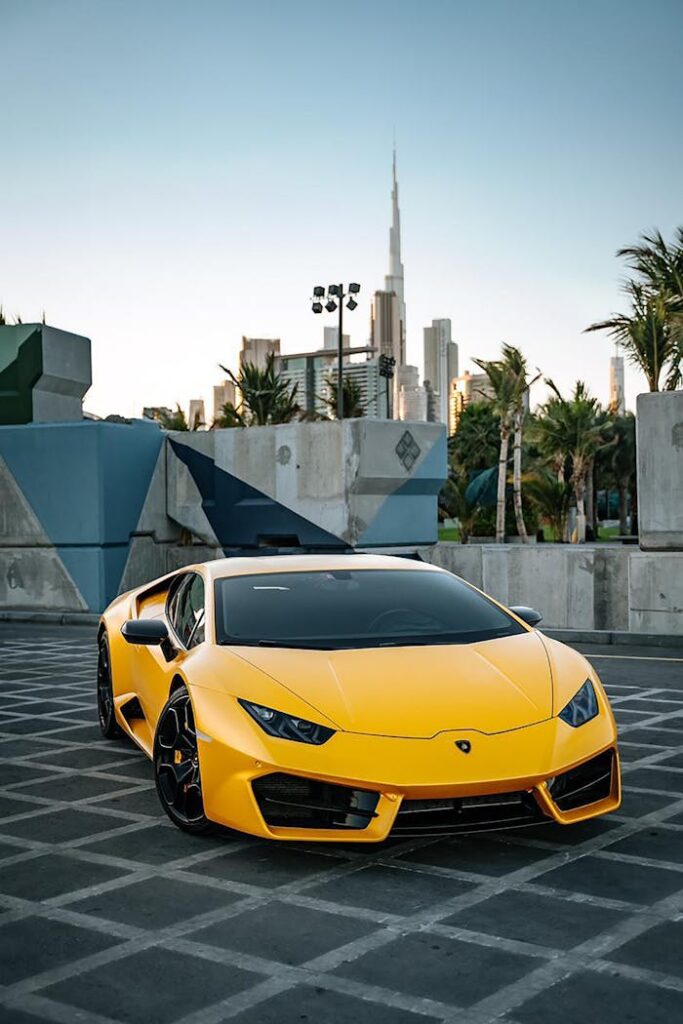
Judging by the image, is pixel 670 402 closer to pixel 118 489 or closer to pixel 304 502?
pixel 304 502

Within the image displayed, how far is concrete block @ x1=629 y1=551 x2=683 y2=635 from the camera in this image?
484 inches

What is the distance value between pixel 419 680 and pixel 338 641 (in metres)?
0.61

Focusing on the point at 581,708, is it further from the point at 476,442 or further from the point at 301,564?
the point at 476,442

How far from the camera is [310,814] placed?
461 cm

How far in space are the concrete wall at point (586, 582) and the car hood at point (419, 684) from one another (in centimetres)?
720

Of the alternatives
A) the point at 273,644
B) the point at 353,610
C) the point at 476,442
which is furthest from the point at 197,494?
the point at 476,442

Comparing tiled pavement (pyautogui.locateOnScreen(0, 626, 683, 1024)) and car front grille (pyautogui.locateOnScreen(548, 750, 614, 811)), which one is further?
car front grille (pyautogui.locateOnScreen(548, 750, 614, 811))

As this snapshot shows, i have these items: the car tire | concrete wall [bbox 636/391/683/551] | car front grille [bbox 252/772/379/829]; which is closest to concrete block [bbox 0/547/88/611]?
concrete wall [bbox 636/391/683/551]

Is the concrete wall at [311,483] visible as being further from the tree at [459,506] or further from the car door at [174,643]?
the tree at [459,506]

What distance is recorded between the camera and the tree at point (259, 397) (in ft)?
146

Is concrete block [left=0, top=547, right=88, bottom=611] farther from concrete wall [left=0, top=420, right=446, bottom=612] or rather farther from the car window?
the car window

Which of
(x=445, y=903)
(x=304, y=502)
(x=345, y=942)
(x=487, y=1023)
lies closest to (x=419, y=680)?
(x=445, y=903)

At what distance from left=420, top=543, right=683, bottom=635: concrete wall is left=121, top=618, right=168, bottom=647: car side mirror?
7473 mm

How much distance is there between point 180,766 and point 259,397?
3994 centimetres
